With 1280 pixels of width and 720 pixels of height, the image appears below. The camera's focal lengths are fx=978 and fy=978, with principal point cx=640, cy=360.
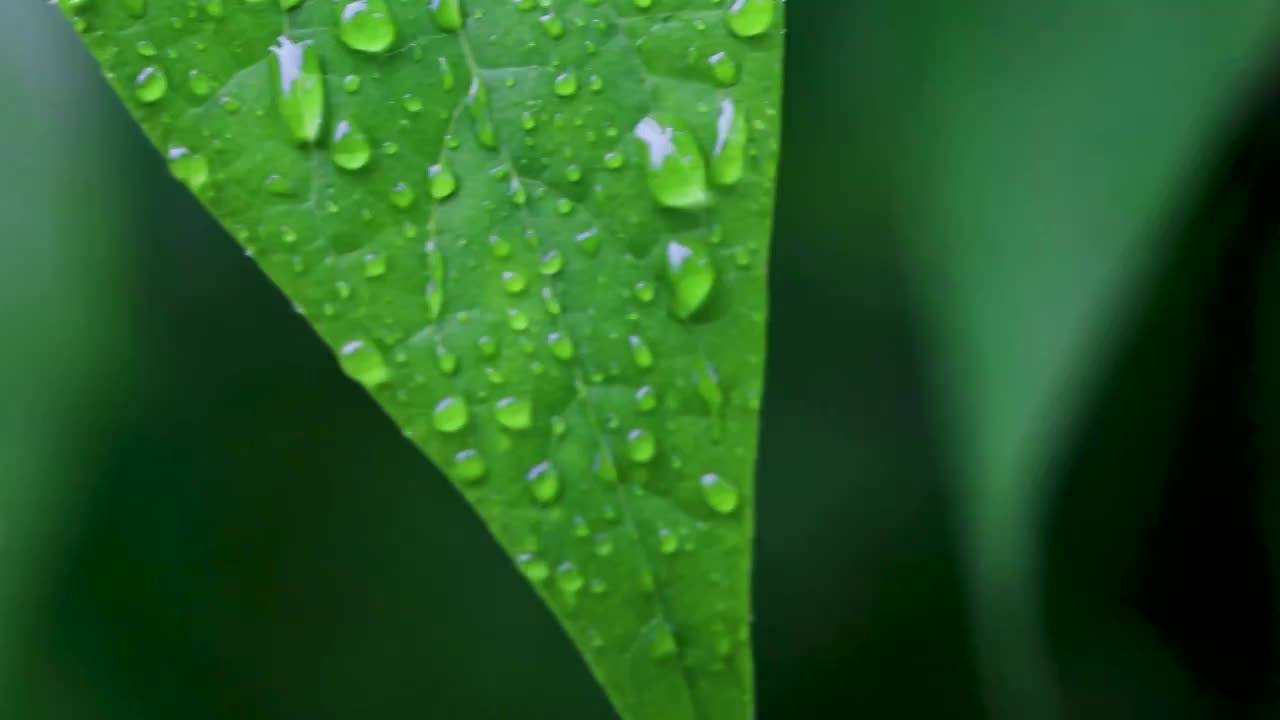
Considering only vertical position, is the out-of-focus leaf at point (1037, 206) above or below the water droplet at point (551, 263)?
below

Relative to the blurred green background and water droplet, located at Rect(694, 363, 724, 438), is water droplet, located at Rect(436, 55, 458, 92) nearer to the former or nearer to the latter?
water droplet, located at Rect(694, 363, 724, 438)

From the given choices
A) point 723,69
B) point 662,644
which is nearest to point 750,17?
point 723,69

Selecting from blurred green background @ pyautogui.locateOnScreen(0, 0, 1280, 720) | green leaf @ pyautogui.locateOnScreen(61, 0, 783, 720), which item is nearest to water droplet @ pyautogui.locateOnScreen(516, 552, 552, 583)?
green leaf @ pyautogui.locateOnScreen(61, 0, 783, 720)

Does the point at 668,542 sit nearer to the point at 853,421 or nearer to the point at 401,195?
the point at 401,195

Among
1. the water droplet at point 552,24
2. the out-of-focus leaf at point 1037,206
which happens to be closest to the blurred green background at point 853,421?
the out-of-focus leaf at point 1037,206

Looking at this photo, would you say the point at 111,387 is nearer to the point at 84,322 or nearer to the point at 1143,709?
the point at 84,322

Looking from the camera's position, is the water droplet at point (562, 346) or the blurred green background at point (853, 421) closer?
the water droplet at point (562, 346)

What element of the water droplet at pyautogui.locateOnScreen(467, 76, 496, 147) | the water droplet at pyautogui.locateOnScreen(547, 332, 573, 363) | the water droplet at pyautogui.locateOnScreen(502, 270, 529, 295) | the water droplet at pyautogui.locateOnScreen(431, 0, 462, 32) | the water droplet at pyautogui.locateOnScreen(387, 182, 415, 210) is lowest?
the water droplet at pyautogui.locateOnScreen(547, 332, 573, 363)

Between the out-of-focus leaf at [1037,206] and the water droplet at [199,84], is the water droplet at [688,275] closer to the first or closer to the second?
the water droplet at [199,84]

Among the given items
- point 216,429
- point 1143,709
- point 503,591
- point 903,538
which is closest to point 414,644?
point 503,591
